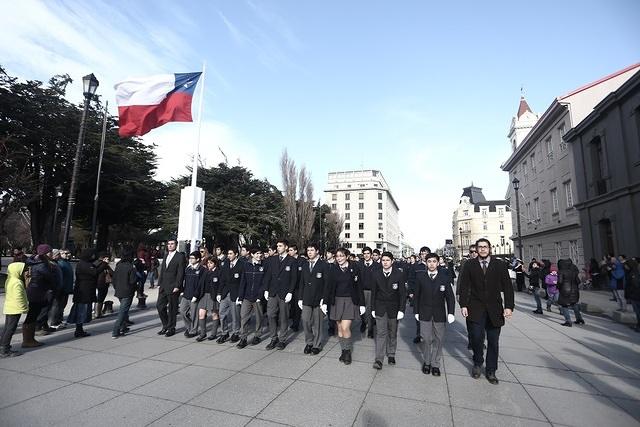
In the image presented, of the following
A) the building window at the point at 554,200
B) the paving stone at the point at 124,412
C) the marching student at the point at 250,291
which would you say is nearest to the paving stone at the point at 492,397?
the paving stone at the point at 124,412

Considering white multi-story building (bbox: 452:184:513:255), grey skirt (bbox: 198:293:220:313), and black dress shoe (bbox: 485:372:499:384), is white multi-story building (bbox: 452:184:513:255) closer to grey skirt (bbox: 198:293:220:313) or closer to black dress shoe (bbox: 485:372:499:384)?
black dress shoe (bbox: 485:372:499:384)

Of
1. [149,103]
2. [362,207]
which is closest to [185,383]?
[149,103]

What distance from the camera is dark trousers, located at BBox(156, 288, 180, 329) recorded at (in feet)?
26.6

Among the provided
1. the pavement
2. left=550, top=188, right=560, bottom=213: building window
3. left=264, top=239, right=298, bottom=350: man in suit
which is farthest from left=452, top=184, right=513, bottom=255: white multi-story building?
left=264, top=239, right=298, bottom=350: man in suit

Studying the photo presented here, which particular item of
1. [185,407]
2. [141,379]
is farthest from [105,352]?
[185,407]

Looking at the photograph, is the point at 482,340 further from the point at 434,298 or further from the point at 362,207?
the point at 362,207

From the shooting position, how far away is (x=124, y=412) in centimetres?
402

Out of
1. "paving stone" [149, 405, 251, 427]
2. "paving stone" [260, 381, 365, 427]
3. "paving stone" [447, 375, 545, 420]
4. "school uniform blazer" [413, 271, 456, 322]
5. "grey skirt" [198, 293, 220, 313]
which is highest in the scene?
"school uniform blazer" [413, 271, 456, 322]

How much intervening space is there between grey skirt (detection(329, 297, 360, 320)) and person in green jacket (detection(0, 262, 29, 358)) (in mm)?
5940

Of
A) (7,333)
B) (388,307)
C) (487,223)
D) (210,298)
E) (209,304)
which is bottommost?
(7,333)

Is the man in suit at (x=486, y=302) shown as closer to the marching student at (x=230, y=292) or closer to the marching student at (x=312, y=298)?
the marching student at (x=312, y=298)

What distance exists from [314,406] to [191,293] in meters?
4.77

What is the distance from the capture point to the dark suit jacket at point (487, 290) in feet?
17.8

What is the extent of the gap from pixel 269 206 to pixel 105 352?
1109 inches
